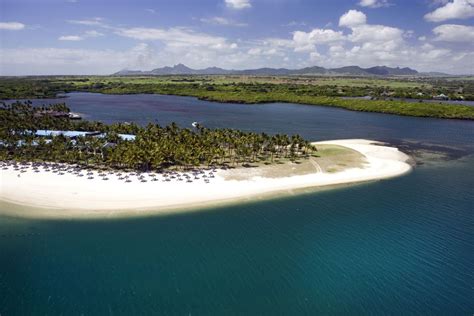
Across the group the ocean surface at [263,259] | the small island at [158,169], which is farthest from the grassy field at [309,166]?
the ocean surface at [263,259]

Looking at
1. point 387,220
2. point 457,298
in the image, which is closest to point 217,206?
point 387,220

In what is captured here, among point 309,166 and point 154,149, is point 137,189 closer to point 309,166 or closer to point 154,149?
point 154,149

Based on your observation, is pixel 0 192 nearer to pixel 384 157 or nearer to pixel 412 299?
pixel 412 299

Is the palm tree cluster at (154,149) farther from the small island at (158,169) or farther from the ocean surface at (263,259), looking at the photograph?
the ocean surface at (263,259)

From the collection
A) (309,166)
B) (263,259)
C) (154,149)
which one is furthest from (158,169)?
(263,259)

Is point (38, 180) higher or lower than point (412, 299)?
higher

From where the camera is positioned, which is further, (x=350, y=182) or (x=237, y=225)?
(x=350, y=182)
